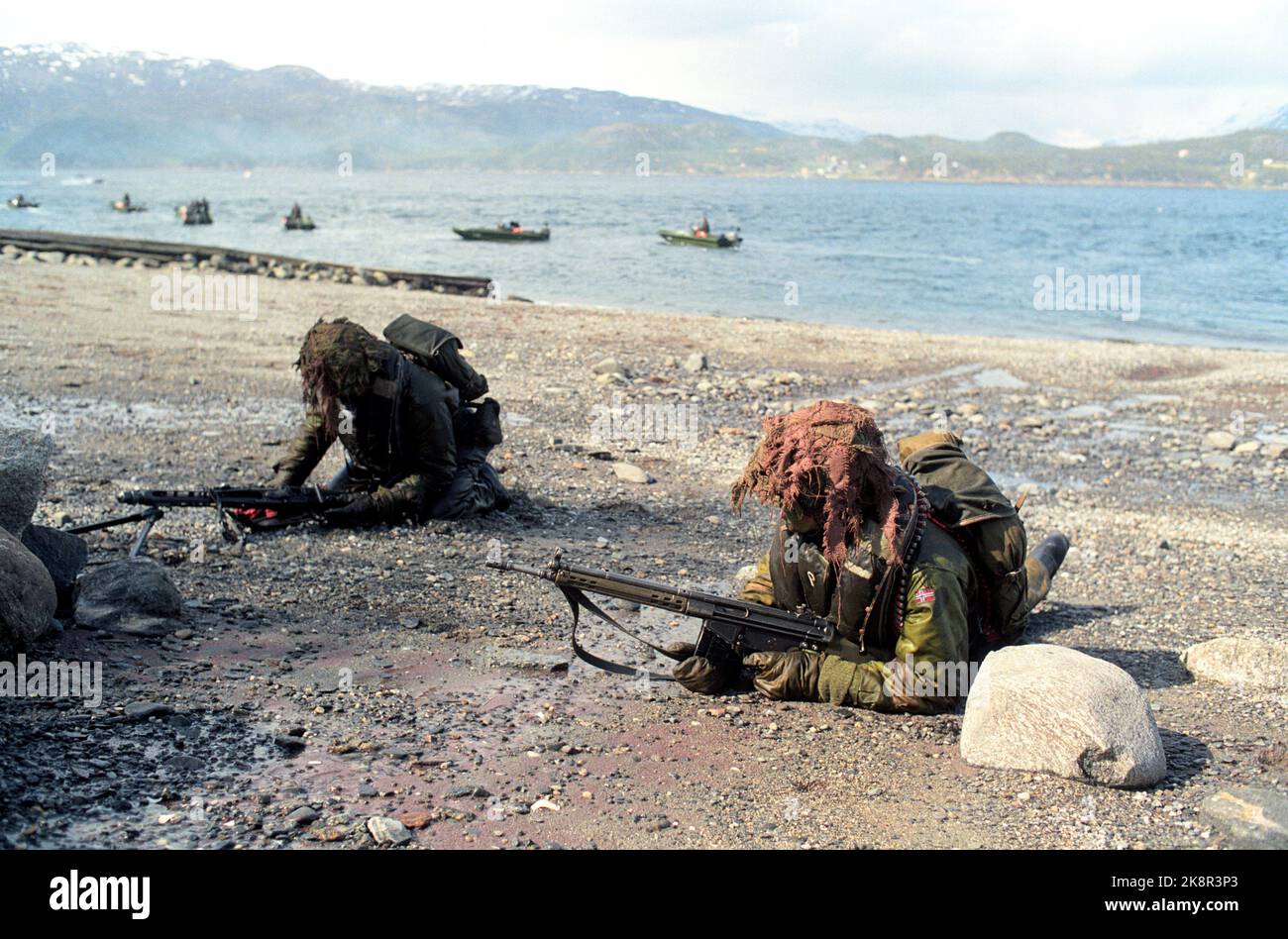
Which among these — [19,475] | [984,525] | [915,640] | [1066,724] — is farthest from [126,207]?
[1066,724]

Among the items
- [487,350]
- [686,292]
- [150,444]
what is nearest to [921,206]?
[686,292]

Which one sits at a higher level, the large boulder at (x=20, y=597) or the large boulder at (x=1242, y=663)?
the large boulder at (x=20, y=597)

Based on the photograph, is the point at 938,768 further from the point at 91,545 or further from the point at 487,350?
the point at 487,350

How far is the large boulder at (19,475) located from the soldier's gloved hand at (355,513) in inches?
82.6

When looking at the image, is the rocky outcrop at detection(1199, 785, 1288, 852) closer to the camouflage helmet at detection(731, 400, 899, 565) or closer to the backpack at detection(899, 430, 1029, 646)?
the backpack at detection(899, 430, 1029, 646)

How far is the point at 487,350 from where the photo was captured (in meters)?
16.8

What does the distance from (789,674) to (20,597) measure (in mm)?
3515

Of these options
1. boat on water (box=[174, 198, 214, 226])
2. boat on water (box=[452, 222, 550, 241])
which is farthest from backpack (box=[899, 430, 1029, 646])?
boat on water (box=[174, 198, 214, 226])

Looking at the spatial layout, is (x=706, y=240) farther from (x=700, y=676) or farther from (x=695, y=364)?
(x=700, y=676)

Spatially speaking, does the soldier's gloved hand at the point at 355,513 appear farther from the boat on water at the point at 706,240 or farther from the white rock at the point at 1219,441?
the boat on water at the point at 706,240

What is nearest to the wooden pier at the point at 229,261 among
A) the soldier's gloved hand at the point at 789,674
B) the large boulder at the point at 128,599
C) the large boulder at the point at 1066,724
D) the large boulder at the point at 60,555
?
the large boulder at the point at 60,555

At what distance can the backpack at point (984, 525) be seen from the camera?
5.50 metres

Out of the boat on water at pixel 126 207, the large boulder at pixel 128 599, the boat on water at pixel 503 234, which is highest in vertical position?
the boat on water at pixel 126 207

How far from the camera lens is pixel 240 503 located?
7746 mm
